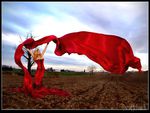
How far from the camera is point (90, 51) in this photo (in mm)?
9023

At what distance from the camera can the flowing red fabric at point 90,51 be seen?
28.7 ft

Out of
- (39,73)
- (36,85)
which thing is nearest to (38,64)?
(39,73)

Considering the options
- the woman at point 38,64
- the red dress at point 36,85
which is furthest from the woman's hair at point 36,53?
the red dress at point 36,85

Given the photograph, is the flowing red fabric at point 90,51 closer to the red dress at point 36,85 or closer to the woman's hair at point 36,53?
the red dress at point 36,85

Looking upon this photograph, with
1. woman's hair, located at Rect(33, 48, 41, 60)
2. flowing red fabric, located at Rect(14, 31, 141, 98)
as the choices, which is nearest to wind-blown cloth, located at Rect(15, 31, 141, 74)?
flowing red fabric, located at Rect(14, 31, 141, 98)

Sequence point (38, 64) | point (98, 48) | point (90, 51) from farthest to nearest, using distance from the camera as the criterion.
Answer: point (98, 48) < point (90, 51) < point (38, 64)

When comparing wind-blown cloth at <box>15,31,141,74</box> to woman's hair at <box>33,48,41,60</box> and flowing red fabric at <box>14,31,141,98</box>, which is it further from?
woman's hair at <box>33,48,41,60</box>

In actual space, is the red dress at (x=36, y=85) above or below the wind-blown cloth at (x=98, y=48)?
below

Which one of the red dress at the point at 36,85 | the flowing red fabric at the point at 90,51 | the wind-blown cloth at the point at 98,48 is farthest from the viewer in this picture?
the wind-blown cloth at the point at 98,48

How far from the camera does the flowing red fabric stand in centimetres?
873

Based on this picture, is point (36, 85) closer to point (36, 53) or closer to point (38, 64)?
point (38, 64)

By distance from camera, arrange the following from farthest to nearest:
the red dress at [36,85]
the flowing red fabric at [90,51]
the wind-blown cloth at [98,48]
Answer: the wind-blown cloth at [98,48], the flowing red fabric at [90,51], the red dress at [36,85]

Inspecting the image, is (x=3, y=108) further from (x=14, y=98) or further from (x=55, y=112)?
(x=55, y=112)

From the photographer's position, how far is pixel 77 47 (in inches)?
359
